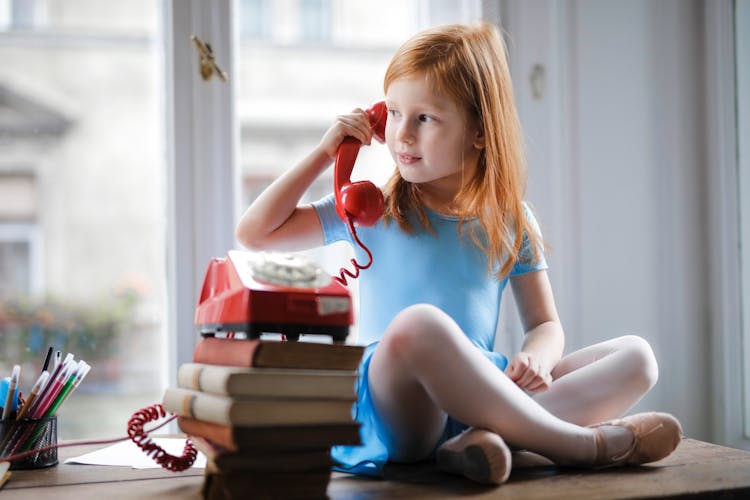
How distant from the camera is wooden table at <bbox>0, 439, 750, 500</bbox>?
37.5 inches

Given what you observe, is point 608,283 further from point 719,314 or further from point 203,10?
point 203,10

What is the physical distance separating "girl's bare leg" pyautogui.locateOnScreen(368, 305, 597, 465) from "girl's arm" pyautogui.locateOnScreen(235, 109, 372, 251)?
30cm

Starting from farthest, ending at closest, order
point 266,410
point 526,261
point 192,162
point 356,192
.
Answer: point 192,162
point 526,261
point 356,192
point 266,410

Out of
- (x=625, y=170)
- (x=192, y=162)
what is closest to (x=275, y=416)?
(x=192, y=162)

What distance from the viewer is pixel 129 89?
5.43ft

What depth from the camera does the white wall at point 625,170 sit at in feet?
5.81

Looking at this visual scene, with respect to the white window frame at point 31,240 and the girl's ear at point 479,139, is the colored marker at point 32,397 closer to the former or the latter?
the white window frame at point 31,240

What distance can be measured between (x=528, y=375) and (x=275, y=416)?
1.30 feet

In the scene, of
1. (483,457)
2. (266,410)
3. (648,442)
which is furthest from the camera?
(648,442)

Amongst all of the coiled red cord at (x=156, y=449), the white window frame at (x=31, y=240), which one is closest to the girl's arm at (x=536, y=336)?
the coiled red cord at (x=156, y=449)

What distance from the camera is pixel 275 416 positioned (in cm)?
87

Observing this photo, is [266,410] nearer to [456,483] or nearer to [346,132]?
[456,483]

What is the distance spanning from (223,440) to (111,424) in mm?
880

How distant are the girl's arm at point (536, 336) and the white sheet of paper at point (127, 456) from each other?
0.47m
